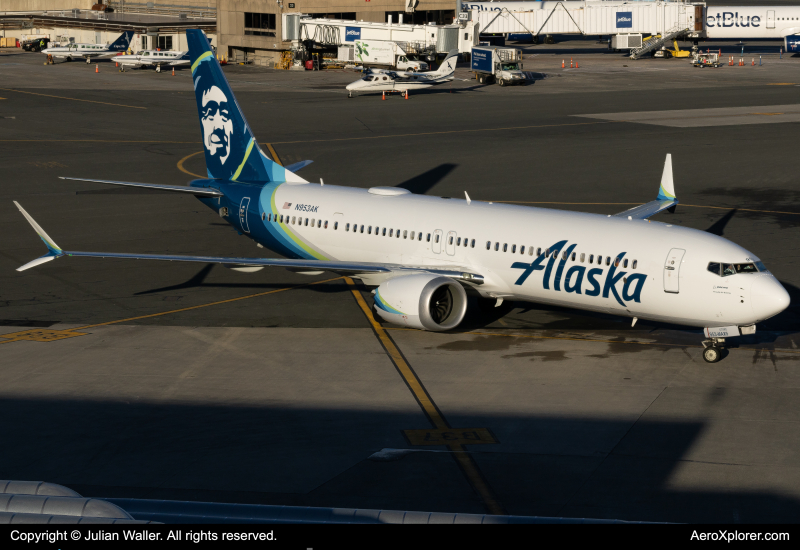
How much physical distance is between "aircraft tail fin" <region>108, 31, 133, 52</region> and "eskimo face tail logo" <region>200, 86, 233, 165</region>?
112116 millimetres

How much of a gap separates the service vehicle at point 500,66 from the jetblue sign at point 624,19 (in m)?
32.2

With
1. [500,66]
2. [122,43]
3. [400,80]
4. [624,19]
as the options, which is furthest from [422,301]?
[122,43]

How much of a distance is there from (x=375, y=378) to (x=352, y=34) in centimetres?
9982

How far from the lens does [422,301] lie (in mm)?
33062

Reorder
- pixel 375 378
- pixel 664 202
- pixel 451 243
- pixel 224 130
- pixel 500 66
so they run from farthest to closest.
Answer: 1. pixel 500 66
2. pixel 224 130
3. pixel 664 202
4. pixel 451 243
5. pixel 375 378

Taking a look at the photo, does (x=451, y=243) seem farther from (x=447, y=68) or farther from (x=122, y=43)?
(x=122, y=43)

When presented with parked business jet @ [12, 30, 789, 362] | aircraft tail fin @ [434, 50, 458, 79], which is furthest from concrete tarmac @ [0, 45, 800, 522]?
aircraft tail fin @ [434, 50, 458, 79]

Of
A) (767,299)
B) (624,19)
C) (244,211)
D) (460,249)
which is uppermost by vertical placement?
(624,19)

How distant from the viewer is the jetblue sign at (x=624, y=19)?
452 ft

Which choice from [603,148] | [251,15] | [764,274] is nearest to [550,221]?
[764,274]

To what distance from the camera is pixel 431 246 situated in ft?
118

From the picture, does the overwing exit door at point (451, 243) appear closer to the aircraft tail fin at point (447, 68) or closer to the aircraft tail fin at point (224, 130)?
the aircraft tail fin at point (224, 130)

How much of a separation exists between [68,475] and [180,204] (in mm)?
35131

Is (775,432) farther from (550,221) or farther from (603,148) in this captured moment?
(603,148)
